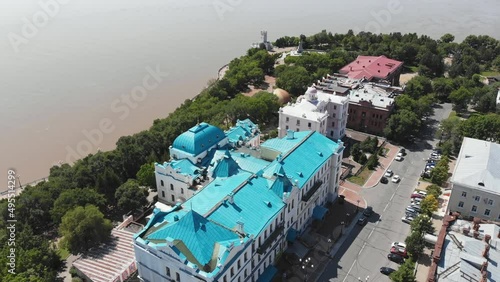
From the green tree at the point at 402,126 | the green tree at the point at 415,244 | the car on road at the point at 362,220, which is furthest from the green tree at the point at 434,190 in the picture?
the green tree at the point at 402,126

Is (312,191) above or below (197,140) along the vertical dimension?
below

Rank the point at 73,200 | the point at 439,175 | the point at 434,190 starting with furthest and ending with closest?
the point at 439,175 → the point at 434,190 → the point at 73,200

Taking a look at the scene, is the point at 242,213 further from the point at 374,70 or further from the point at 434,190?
the point at 374,70

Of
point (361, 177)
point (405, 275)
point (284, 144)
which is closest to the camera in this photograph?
point (405, 275)

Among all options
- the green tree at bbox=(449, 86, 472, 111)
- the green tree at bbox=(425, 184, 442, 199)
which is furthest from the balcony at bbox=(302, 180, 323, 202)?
the green tree at bbox=(449, 86, 472, 111)

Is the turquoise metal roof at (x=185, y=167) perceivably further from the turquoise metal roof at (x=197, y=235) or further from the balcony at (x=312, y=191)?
the turquoise metal roof at (x=197, y=235)

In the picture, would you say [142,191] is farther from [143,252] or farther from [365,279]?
[365,279]

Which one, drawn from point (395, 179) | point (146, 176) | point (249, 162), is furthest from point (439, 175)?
point (146, 176)
